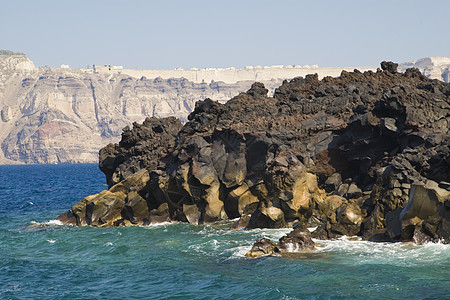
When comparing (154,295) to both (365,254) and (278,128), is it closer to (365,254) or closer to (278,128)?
(365,254)

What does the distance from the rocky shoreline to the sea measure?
1.90m

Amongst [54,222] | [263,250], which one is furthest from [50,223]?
[263,250]

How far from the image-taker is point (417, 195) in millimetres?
34406

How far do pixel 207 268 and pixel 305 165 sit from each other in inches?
604

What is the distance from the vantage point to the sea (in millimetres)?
28547

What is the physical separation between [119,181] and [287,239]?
28.0 metres

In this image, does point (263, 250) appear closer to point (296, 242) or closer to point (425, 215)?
point (296, 242)

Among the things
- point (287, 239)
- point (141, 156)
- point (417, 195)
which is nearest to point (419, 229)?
point (417, 195)

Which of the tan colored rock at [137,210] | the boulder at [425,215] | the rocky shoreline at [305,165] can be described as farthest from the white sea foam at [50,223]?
the boulder at [425,215]

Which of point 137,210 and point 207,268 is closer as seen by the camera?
point 207,268

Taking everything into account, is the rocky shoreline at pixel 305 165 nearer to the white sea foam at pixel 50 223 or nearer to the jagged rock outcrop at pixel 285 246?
the jagged rock outcrop at pixel 285 246

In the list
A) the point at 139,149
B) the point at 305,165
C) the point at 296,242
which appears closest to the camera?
the point at 296,242

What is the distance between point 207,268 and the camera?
3391 centimetres

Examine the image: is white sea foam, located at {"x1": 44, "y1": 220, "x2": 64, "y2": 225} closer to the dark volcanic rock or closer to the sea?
the dark volcanic rock
